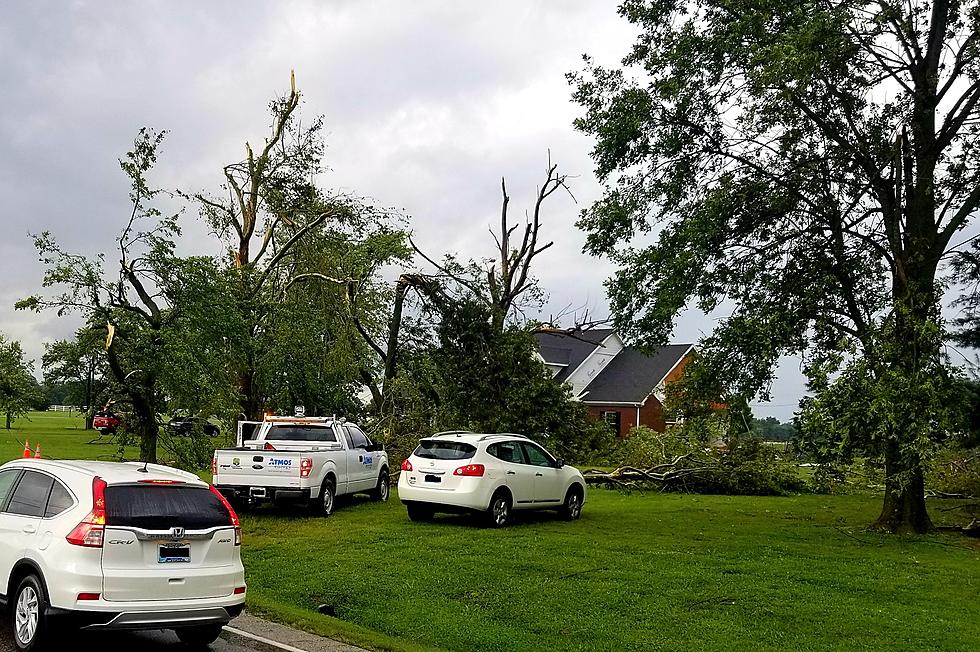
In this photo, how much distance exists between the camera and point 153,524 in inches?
322

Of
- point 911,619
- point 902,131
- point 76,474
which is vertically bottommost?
point 911,619

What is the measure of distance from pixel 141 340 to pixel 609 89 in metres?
10.6

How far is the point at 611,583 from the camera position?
11875 millimetres

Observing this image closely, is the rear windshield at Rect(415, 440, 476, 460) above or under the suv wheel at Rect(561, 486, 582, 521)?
above

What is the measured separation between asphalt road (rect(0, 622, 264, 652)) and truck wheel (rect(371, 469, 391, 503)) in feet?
40.9

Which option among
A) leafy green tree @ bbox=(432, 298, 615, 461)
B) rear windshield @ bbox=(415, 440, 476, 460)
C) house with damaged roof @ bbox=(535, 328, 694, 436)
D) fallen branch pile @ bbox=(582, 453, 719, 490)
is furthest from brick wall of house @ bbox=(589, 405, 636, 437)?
rear windshield @ bbox=(415, 440, 476, 460)

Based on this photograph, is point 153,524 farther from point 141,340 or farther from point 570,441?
point 570,441

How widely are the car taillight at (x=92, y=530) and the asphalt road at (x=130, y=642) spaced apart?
1168 mm

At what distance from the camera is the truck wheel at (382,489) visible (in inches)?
860

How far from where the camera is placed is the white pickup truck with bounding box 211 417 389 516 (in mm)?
17953

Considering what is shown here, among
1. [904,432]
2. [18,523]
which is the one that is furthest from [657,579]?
[18,523]

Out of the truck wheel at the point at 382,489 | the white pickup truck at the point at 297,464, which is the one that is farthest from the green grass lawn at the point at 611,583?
the truck wheel at the point at 382,489

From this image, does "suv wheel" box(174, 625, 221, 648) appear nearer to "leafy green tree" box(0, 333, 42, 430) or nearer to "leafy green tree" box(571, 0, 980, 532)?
"leafy green tree" box(571, 0, 980, 532)

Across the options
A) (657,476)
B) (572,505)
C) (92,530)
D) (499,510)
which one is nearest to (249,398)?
(657,476)
